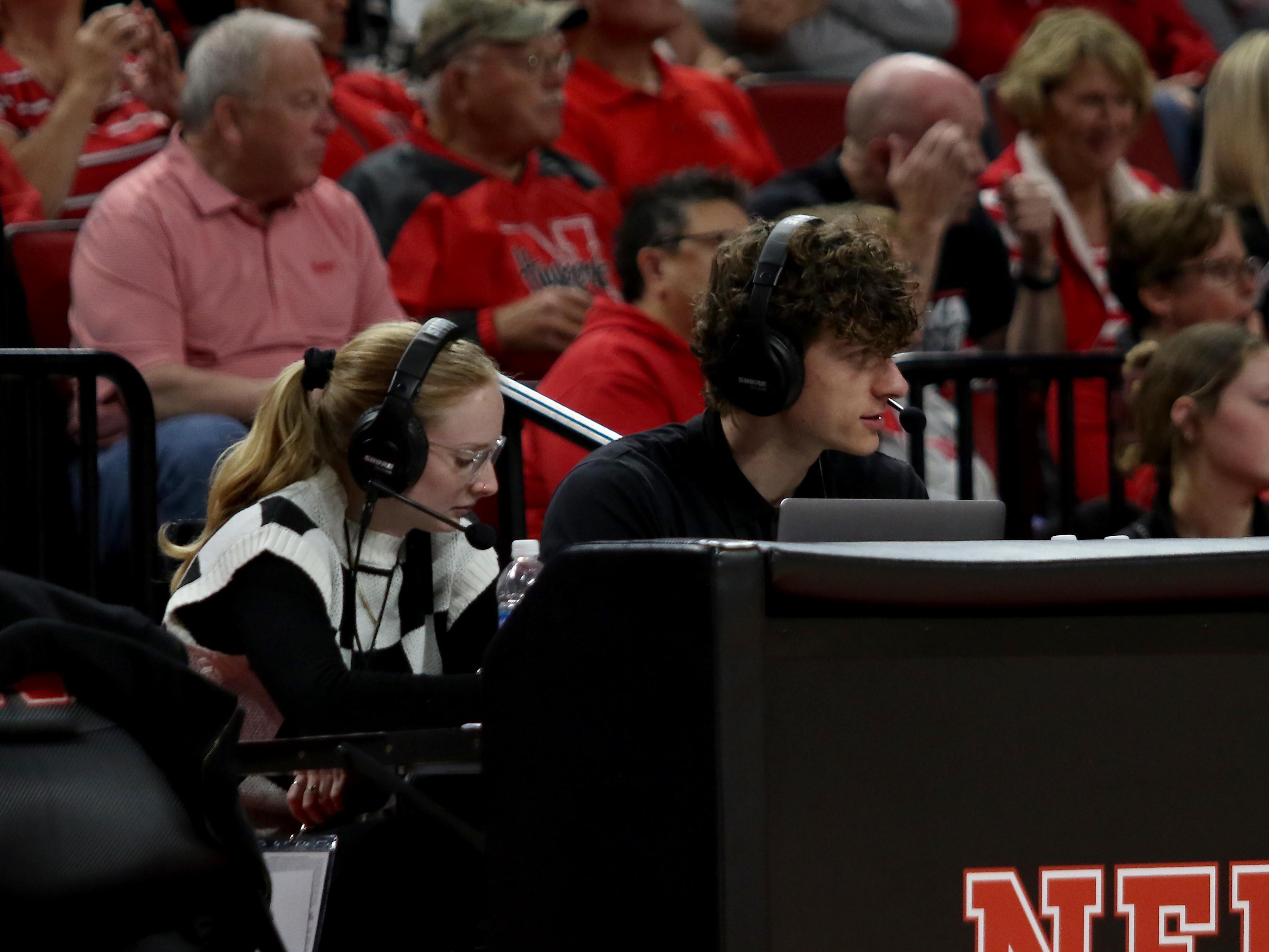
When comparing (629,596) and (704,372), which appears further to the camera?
(704,372)

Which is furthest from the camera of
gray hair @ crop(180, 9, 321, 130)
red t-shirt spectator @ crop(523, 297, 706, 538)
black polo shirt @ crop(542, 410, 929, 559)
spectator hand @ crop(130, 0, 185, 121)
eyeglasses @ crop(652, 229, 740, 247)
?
spectator hand @ crop(130, 0, 185, 121)

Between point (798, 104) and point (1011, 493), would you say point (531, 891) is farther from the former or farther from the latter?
point (798, 104)

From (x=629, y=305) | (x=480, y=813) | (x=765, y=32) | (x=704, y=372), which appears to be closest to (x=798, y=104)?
(x=765, y=32)

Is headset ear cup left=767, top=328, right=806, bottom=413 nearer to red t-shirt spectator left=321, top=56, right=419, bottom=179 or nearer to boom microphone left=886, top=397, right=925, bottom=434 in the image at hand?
boom microphone left=886, top=397, right=925, bottom=434

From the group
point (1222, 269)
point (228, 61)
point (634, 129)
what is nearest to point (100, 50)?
point (228, 61)

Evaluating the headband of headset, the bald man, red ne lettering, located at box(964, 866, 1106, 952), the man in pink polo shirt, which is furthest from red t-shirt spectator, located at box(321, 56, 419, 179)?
red ne lettering, located at box(964, 866, 1106, 952)

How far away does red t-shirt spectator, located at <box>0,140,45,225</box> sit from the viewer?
3.40m

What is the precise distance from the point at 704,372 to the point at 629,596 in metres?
1.22

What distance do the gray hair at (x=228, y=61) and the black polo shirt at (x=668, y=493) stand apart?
1577 mm

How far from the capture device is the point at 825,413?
2211 mm

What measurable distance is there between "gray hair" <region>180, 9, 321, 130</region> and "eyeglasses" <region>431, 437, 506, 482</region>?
140 cm

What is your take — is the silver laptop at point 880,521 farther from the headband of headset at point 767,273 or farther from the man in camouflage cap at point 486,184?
the man in camouflage cap at point 486,184

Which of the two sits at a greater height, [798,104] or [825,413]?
[798,104]

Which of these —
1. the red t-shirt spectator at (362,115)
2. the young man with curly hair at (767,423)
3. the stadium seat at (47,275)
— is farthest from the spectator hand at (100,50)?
the young man with curly hair at (767,423)
